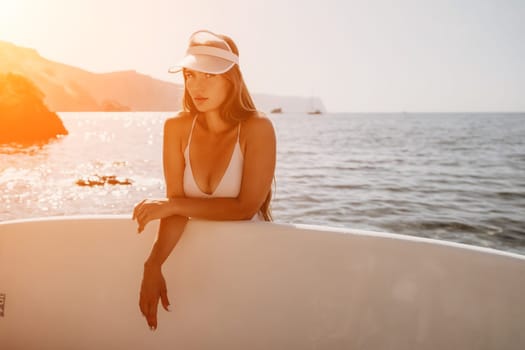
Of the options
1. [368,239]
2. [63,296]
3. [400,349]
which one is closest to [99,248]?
[63,296]

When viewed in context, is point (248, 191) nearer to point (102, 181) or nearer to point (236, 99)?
point (236, 99)

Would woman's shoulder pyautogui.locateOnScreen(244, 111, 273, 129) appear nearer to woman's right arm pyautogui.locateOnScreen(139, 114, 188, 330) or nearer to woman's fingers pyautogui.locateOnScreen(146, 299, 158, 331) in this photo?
woman's right arm pyautogui.locateOnScreen(139, 114, 188, 330)

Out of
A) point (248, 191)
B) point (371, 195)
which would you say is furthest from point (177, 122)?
point (371, 195)

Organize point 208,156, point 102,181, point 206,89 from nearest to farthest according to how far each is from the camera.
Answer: point 206,89 < point 208,156 < point 102,181

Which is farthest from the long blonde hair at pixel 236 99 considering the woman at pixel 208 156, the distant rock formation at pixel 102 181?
the distant rock formation at pixel 102 181

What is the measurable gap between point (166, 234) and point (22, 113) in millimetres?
41639

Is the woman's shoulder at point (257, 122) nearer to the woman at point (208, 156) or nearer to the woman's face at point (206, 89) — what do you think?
the woman at point (208, 156)

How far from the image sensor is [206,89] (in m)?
1.74

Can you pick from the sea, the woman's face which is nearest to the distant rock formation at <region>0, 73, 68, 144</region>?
the sea

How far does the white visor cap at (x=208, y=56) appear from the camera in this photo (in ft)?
5.31

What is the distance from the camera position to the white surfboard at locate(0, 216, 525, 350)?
150 centimetres

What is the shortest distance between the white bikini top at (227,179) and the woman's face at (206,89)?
0.13m

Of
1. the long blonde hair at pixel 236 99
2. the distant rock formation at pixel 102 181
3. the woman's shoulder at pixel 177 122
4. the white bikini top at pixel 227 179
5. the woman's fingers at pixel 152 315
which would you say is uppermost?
the long blonde hair at pixel 236 99

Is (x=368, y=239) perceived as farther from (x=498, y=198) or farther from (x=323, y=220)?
(x=498, y=198)
